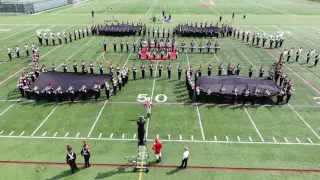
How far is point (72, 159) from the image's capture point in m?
10.9

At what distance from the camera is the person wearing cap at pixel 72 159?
10.8 m

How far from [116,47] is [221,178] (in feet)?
82.9

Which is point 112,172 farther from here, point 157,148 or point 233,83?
point 233,83

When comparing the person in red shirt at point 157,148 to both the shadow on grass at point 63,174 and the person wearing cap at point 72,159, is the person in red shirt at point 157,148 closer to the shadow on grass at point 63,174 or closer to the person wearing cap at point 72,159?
the person wearing cap at point 72,159

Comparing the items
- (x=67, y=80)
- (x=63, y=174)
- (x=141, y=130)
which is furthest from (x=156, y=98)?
(x=63, y=174)

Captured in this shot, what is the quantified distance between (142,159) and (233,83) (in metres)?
10.4

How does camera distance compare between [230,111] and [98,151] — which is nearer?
[98,151]

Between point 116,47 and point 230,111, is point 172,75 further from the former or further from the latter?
point 116,47

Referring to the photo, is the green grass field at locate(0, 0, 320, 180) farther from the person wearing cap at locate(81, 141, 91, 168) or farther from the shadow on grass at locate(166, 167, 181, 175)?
the person wearing cap at locate(81, 141, 91, 168)

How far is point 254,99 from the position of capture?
17.7 metres

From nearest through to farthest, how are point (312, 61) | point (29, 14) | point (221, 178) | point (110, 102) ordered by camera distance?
point (221, 178)
point (110, 102)
point (312, 61)
point (29, 14)

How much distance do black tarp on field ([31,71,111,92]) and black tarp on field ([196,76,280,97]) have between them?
7.84 metres

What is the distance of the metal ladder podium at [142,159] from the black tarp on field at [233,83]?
7.80 m

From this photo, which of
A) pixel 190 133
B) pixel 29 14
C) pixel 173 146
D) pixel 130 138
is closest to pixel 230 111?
pixel 190 133
